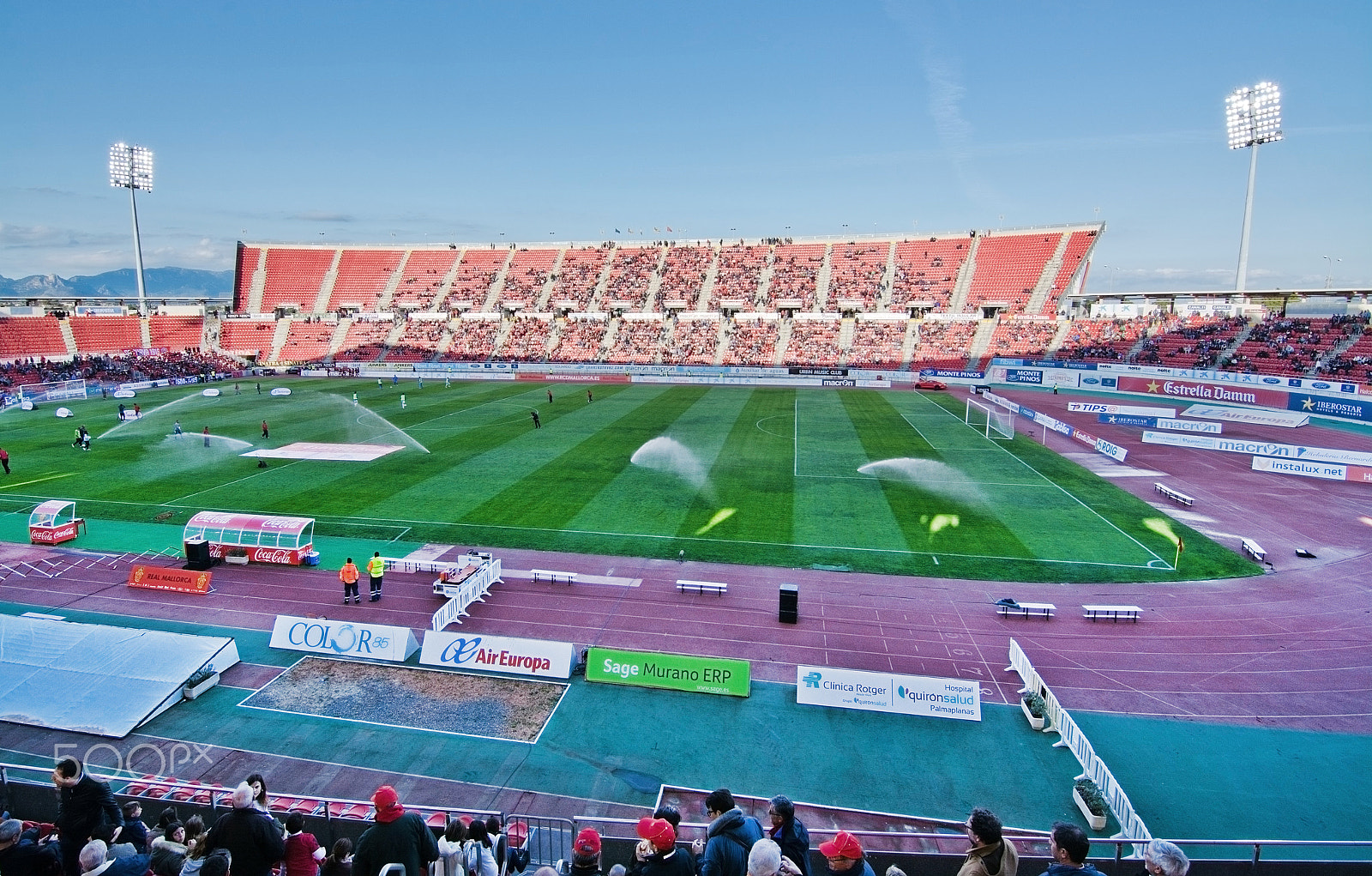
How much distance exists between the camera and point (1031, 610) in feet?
59.4

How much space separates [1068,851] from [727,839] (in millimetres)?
2586

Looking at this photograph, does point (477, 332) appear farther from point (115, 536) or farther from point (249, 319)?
point (115, 536)

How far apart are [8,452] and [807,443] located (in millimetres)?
40974

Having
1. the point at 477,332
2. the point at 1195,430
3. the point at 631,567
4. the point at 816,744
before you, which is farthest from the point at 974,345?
the point at 816,744

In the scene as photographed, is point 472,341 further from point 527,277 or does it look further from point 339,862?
point 339,862

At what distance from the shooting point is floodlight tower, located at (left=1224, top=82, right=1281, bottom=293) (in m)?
60.2

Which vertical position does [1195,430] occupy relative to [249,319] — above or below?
below

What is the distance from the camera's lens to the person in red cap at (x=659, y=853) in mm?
5562

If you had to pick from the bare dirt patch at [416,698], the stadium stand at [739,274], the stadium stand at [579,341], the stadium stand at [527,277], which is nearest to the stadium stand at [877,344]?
the stadium stand at [739,274]

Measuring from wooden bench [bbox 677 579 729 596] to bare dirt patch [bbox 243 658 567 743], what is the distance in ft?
17.9

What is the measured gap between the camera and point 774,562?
71.8ft

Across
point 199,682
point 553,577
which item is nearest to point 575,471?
point 553,577

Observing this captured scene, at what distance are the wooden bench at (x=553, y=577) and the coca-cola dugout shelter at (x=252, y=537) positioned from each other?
22.9 feet

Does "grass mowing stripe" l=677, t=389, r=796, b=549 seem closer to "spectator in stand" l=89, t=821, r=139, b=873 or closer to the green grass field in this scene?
the green grass field
